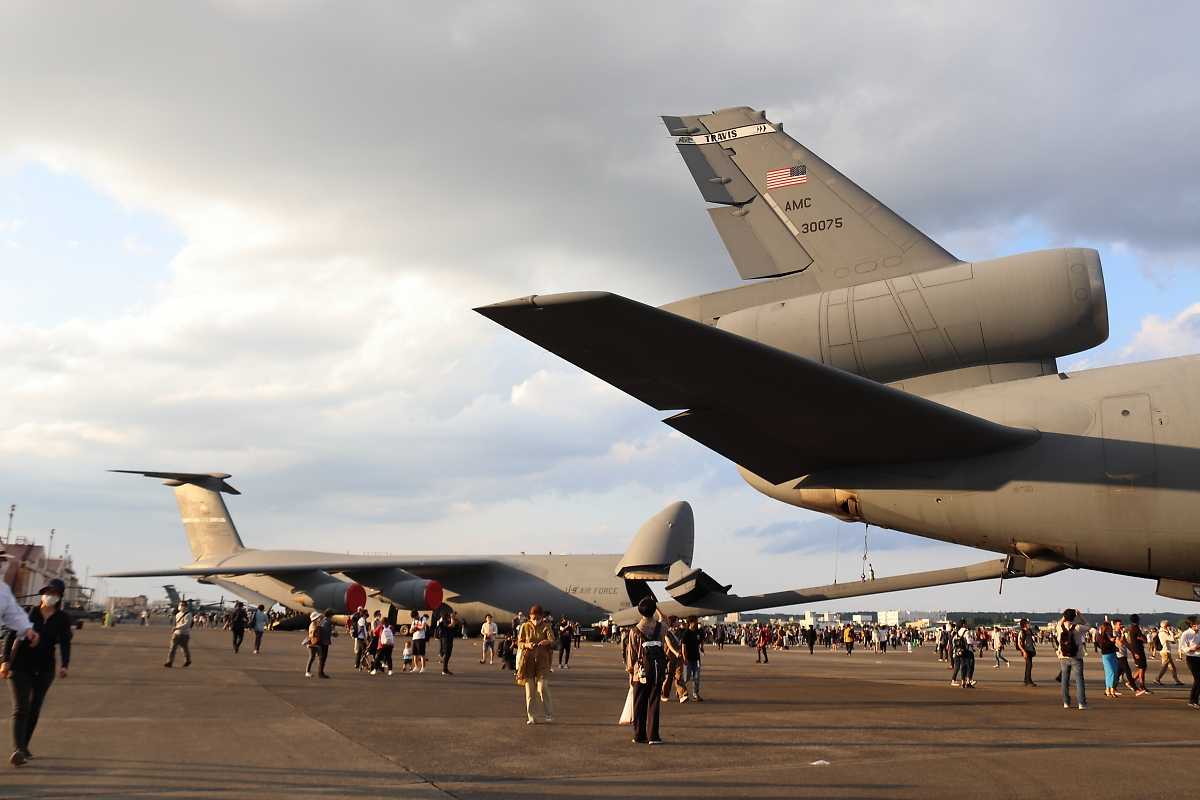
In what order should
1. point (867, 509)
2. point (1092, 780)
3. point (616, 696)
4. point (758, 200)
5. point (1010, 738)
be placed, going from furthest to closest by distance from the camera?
point (616, 696), point (758, 200), point (867, 509), point (1010, 738), point (1092, 780)

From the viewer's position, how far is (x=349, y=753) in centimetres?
798

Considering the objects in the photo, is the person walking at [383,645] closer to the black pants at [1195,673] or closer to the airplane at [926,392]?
the airplane at [926,392]

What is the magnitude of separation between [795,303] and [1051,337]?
2871 millimetres

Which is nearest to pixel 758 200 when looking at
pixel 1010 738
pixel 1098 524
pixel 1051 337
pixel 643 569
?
pixel 1051 337

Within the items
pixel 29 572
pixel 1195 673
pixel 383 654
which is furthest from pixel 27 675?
pixel 29 572

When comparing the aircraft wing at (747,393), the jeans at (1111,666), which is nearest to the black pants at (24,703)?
the aircraft wing at (747,393)

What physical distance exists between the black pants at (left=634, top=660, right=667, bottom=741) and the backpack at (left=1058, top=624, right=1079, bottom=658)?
6668 millimetres

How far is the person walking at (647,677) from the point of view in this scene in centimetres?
866

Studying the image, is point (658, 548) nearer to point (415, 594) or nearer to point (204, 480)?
point (415, 594)

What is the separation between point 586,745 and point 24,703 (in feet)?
16.0

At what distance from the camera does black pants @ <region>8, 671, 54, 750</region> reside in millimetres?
7238

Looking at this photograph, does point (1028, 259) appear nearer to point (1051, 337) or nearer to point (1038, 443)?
point (1051, 337)

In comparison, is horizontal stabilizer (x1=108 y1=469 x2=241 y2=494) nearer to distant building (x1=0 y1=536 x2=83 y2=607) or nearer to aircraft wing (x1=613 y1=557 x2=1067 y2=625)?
distant building (x1=0 y1=536 x2=83 y2=607)

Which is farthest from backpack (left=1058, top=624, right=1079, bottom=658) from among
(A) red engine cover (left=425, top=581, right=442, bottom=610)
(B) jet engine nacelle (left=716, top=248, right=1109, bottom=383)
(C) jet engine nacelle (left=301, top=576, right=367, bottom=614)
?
(C) jet engine nacelle (left=301, top=576, right=367, bottom=614)
